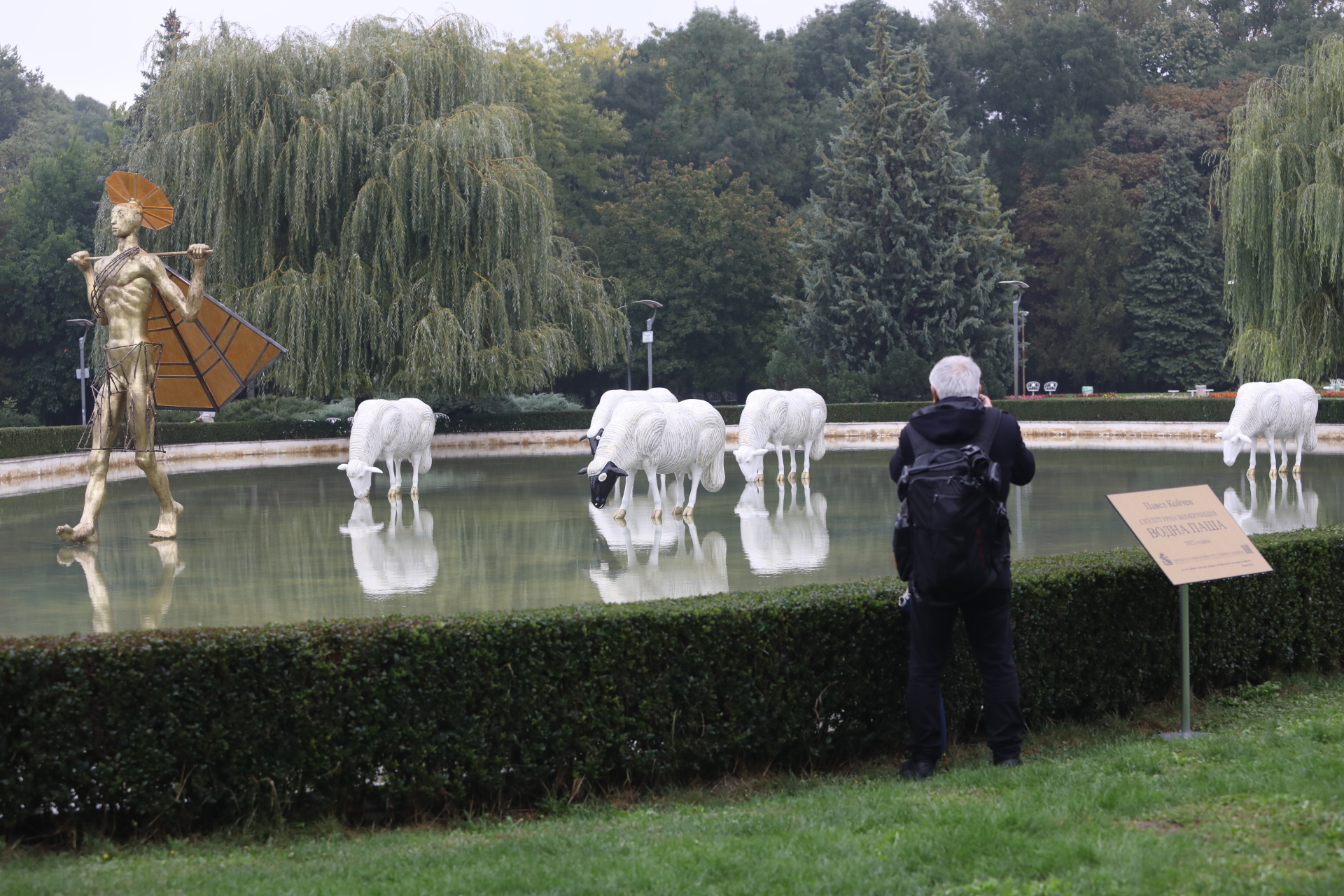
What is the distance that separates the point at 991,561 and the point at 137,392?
10927 millimetres

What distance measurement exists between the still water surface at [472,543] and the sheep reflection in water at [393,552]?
0.17ft

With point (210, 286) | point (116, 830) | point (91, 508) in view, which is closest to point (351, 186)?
point (210, 286)

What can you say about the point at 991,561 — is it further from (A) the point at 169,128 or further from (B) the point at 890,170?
(B) the point at 890,170

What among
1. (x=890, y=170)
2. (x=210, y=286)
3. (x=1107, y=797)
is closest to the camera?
(x=1107, y=797)

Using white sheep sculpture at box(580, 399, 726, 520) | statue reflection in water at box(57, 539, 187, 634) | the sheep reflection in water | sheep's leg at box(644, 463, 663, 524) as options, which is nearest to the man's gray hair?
statue reflection in water at box(57, 539, 187, 634)

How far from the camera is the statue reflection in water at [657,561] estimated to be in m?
11.0

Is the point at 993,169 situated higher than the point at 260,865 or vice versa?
the point at 993,169

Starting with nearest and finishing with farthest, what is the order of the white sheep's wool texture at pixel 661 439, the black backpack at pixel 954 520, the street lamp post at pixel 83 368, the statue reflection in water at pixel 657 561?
the black backpack at pixel 954 520 < the statue reflection in water at pixel 657 561 < the white sheep's wool texture at pixel 661 439 < the street lamp post at pixel 83 368

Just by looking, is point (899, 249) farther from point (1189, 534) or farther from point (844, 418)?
point (1189, 534)

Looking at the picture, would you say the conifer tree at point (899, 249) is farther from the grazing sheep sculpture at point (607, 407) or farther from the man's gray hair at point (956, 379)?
the man's gray hair at point (956, 379)

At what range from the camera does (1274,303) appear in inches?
1147

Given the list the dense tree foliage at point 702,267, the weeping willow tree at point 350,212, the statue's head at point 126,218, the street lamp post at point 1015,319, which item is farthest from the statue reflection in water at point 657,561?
the dense tree foliage at point 702,267

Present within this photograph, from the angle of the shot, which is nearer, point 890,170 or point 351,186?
point 351,186

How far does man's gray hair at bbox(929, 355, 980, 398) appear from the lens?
5973mm
